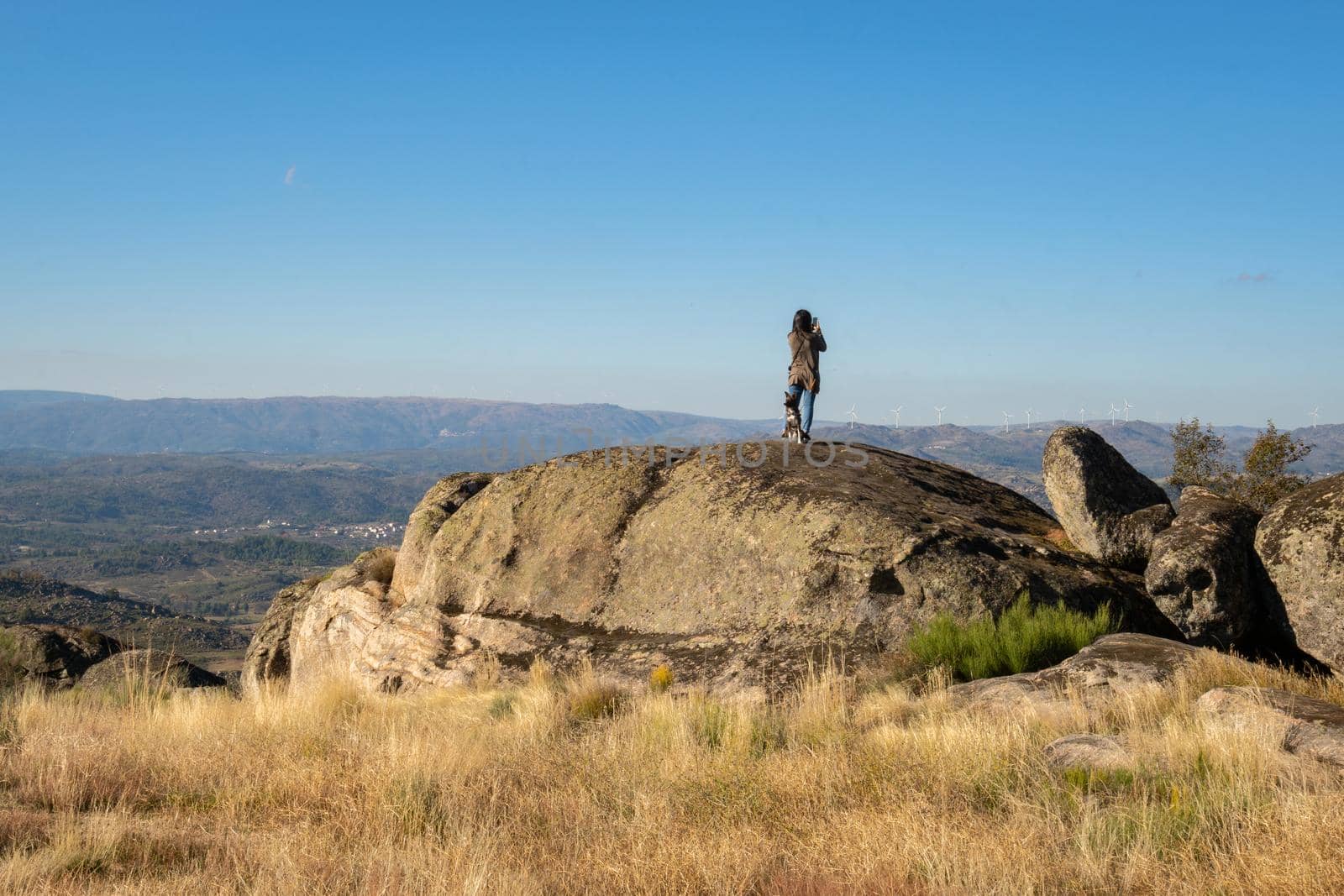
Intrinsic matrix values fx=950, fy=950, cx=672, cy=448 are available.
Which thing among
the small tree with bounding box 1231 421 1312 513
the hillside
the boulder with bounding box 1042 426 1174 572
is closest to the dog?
the boulder with bounding box 1042 426 1174 572

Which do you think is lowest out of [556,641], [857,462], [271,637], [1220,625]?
[271,637]

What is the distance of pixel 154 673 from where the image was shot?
19.4 m

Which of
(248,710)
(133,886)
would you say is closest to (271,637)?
(248,710)

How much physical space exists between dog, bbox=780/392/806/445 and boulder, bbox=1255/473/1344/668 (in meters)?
8.00

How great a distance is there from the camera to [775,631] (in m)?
12.6

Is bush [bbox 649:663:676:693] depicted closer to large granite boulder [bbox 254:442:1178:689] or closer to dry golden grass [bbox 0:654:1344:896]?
large granite boulder [bbox 254:442:1178:689]

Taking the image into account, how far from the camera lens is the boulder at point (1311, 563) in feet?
33.9

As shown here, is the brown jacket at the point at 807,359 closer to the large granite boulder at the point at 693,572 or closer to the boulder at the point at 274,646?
the large granite boulder at the point at 693,572

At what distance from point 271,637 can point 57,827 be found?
13.7m

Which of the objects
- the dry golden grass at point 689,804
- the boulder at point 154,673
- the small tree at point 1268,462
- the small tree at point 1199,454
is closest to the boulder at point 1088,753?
the dry golden grass at point 689,804

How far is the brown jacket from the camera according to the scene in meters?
17.7

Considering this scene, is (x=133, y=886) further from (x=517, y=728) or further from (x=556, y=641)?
(x=556, y=641)

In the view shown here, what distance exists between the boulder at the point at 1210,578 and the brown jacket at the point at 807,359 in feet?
23.2

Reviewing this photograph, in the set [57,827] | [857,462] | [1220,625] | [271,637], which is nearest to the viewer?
[57,827]
